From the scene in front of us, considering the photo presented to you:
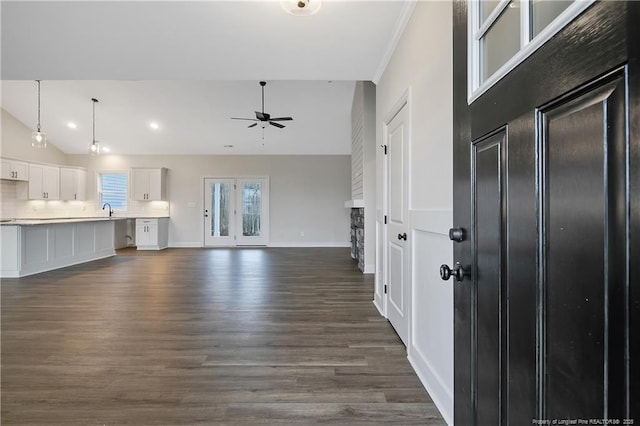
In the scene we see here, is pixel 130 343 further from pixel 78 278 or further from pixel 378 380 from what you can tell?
pixel 78 278

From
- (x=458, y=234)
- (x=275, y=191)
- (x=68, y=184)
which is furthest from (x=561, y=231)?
(x=68, y=184)

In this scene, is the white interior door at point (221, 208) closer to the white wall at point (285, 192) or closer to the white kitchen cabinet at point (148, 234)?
the white wall at point (285, 192)

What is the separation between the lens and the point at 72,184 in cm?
879

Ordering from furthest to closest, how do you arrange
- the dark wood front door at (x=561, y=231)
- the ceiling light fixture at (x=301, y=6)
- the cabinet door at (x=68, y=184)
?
the cabinet door at (x=68, y=184) → the ceiling light fixture at (x=301, y=6) → the dark wood front door at (x=561, y=231)

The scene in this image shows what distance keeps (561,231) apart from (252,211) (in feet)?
31.4

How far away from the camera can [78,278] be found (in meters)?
5.08

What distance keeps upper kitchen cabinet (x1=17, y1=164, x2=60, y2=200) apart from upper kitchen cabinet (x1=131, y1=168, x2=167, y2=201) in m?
1.73

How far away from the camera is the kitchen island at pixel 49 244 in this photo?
5188 mm

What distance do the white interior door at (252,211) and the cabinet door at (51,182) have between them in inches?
180

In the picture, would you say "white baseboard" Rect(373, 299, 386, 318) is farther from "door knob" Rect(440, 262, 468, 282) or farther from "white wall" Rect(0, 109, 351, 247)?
"white wall" Rect(0, 109, 351, 247)

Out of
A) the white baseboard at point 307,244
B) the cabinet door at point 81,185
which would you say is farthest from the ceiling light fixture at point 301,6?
the cabinet door at point 81,185

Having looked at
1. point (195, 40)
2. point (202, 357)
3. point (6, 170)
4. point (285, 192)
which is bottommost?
point (202, 357)

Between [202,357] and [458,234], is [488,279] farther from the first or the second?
[202,357]

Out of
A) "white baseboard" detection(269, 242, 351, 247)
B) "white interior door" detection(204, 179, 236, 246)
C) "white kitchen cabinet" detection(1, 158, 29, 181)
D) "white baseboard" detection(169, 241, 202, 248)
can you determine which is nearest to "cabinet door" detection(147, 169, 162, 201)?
"white interior door" detection(204, 179, 236, 246)
